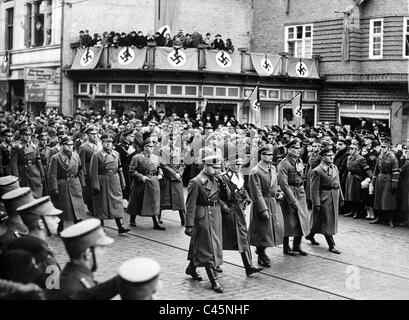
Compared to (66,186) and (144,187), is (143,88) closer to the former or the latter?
(144,187)

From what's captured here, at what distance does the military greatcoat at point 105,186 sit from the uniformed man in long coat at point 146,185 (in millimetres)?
602

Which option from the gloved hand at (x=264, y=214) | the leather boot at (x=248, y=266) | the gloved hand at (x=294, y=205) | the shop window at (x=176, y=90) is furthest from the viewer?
the shop window at (x=176, y=90)

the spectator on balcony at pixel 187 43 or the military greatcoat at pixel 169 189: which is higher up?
the spectator on balcony at pixel 187 43

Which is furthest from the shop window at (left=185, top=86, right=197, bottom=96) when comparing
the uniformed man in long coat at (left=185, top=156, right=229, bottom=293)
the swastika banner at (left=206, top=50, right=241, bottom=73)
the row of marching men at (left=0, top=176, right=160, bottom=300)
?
the row of marching men at (left=0, top=176, right=160, bottom=300)

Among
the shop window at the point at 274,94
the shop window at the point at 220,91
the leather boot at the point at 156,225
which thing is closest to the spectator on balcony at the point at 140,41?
the shop window at the point at 220,91

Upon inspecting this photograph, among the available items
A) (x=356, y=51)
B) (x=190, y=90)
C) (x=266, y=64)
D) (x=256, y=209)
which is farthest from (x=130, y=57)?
(x=256, y=209)

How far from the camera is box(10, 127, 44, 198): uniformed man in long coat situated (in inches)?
513

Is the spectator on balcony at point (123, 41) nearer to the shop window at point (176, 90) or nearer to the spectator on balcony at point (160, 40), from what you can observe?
the spectator on balcony at point (160, 40)

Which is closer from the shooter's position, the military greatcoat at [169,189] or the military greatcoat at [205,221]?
the military greatcoat at [205,221]

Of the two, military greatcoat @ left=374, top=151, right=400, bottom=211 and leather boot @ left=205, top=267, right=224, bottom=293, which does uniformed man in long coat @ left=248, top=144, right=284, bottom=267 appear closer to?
leather boot @ left=205, top=267, right=224, bottom=293

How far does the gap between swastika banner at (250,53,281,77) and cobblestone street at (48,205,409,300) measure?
54.1 ft

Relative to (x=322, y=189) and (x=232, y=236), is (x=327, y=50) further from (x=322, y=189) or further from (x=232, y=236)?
(x=232, y=236)

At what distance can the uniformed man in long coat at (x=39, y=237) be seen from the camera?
17.2 feet
